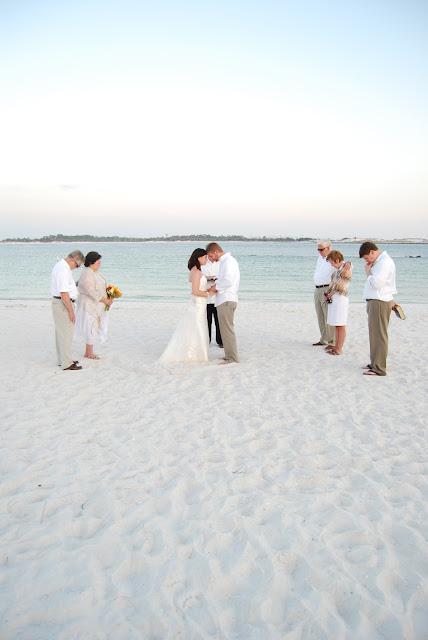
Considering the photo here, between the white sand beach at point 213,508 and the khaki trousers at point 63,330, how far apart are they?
0.60 meters

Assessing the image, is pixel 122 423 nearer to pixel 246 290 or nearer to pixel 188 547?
pixel 188 547

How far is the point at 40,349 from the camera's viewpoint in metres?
8.80

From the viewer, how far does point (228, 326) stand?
7.55 m

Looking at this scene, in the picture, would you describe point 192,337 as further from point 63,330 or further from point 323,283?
point 323,283

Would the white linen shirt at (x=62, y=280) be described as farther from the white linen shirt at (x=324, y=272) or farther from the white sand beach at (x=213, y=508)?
the white linen shirt at (x=324, y=272)

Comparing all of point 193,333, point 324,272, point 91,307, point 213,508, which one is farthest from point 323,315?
point 213,508

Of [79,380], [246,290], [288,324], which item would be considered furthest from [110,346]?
[246,290]

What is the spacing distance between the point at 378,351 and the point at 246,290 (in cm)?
1849

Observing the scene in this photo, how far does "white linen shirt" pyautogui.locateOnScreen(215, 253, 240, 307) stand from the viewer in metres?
7.43

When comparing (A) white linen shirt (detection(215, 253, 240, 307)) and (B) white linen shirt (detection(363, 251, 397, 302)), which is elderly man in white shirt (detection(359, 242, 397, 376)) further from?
(A) white linen shirt (detection(215, 253, 240, 307))

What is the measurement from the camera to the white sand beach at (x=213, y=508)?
246 cm

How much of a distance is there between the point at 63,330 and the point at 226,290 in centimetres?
267

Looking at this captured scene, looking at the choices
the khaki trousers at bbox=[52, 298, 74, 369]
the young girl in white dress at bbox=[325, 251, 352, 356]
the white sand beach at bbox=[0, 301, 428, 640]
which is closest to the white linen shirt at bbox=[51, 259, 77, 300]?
the khaki trousers at bbox=[52, 298, 74, 369]

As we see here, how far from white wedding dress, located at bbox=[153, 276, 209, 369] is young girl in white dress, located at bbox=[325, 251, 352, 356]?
7.47 ft
